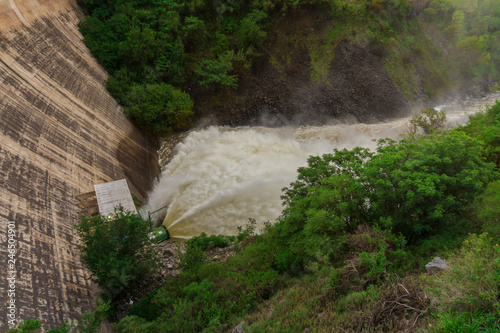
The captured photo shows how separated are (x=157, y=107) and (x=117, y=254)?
11.6 metres

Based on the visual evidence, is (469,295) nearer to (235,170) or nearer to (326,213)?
(326,213)

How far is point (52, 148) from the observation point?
1436cm

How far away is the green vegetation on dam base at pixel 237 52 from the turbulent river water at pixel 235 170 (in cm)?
213

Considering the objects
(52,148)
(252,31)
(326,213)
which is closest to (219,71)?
(252,31)

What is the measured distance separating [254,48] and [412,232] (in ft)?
61.4

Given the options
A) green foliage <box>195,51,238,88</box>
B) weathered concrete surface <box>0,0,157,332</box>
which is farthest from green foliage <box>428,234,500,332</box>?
green foliage <box>195,51,238,88</box>

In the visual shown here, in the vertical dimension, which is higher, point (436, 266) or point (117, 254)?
point (436, 266)

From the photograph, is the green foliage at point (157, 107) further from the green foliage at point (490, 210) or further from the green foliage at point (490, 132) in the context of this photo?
the green foliage at point (490, 210)

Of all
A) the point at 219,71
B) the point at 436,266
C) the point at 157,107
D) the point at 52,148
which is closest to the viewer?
the point at 436,266

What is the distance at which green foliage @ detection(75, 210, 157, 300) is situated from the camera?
1017 cm

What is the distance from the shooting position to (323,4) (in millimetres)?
25094

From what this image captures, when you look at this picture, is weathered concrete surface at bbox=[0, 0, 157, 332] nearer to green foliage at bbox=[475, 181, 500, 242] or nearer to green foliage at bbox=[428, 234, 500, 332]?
green foliage at bbox=[428, 234, 500, 332]

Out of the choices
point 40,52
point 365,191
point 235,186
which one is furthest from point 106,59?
point 365,191

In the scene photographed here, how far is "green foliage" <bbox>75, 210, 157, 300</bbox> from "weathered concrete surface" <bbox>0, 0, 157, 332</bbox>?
131 centimetres
